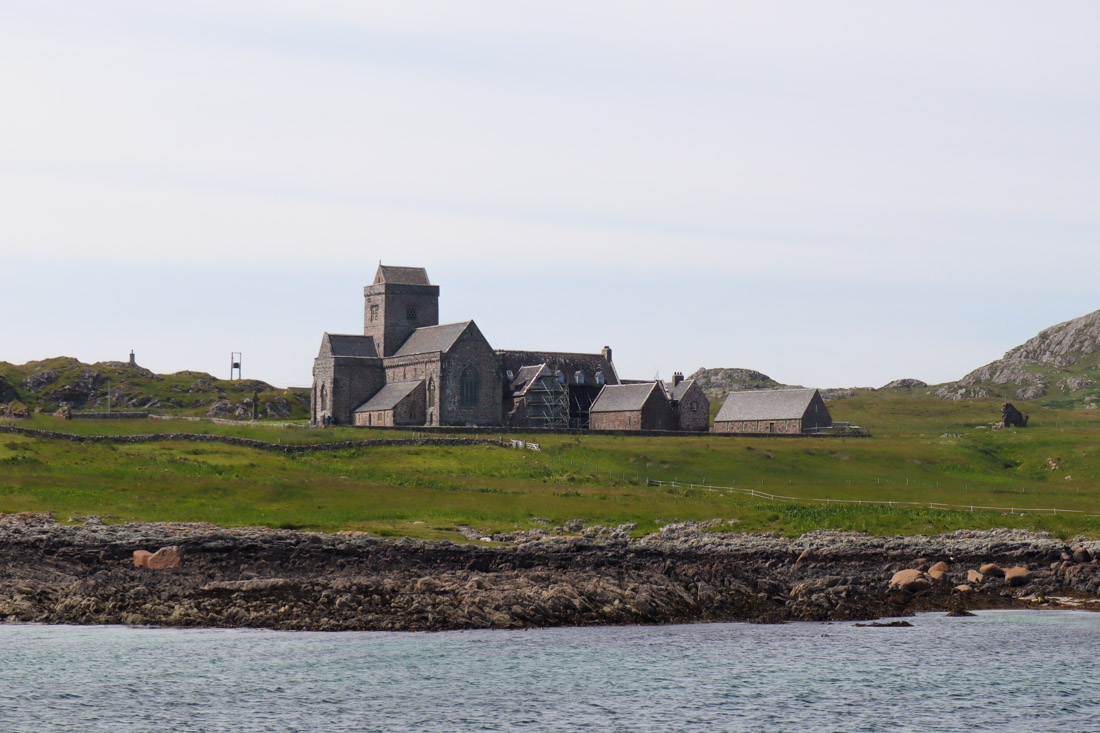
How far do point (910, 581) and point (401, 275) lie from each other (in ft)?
316

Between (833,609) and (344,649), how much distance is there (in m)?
17.5

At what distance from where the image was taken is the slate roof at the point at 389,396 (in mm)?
119625

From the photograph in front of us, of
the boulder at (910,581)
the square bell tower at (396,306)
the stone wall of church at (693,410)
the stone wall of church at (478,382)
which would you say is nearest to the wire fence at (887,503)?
the boulder at (910,581)

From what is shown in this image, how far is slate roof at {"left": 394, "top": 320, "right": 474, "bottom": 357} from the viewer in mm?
121562

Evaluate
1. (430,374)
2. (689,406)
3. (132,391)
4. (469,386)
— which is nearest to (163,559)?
(430,374)

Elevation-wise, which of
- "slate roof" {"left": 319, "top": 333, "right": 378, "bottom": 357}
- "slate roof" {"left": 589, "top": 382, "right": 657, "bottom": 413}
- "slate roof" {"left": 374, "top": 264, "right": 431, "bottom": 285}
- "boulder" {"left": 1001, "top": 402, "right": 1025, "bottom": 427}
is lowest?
"boulder" {"left": 1001, "top": 402, "right": 1025, "bottom": 427}

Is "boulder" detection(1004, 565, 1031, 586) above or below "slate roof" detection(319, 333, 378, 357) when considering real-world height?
below

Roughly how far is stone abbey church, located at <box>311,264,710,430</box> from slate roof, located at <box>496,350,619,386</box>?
108 millimetres

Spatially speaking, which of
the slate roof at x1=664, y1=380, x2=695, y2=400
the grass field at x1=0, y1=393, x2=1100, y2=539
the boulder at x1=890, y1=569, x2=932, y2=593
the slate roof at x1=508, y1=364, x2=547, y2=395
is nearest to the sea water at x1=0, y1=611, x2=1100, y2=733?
the boulder at x1=890, y1=569, x2=932, y2=593

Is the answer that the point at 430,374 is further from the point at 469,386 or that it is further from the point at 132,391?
the point at 132,391

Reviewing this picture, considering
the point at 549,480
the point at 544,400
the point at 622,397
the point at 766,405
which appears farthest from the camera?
the point at 766,405

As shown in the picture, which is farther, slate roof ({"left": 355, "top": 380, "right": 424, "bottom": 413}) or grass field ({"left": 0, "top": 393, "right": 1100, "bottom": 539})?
slate roof ({"left": 355, "top": 380, "right": 424, "bottom": 413})

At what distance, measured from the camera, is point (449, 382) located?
119000 mm

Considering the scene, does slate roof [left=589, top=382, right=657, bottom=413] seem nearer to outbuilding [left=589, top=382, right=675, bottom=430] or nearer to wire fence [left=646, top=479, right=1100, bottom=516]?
outbuilding [left=589, top=382, right=675, bottom=430]
